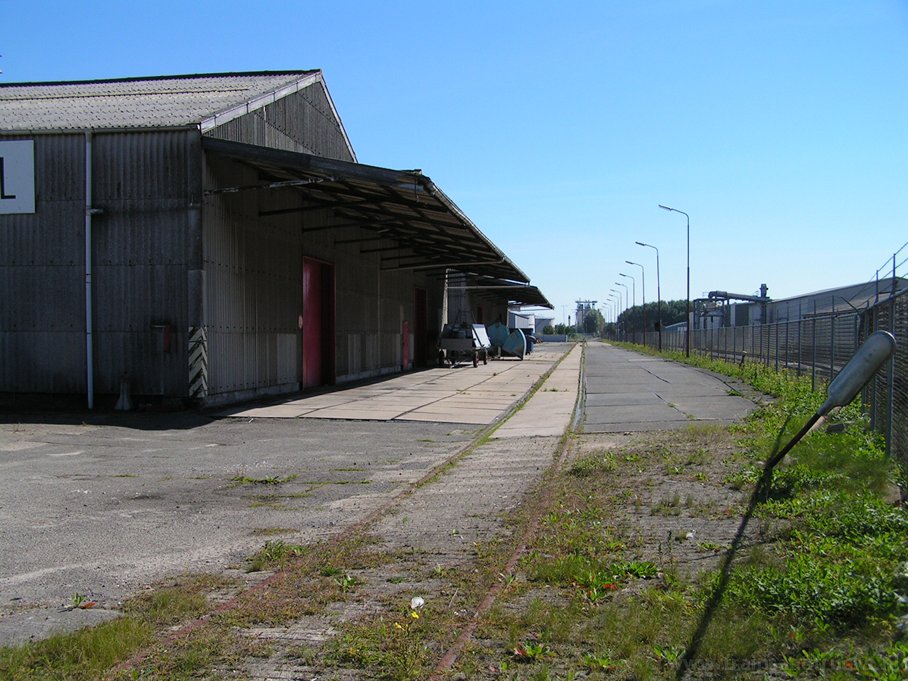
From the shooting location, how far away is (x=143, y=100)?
1981cm

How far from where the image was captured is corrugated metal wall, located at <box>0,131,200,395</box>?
52.6 ft

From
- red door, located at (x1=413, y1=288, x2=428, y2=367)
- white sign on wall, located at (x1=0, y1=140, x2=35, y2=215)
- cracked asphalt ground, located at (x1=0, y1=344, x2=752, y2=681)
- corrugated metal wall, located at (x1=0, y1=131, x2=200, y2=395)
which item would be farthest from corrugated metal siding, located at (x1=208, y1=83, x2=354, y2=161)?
red door, located at (x1=413, y1=288, x2=428, y2=367)

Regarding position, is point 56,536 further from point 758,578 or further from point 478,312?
point 478,312

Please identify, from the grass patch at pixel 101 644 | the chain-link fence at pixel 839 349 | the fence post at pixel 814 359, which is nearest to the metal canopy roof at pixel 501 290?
the chain-link fence at pixel 839 349

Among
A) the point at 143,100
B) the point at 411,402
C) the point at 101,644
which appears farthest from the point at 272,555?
the point at 143,100

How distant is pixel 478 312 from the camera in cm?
6191

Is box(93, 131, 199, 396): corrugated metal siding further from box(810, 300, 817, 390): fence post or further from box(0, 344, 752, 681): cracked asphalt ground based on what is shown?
box(810, 300, 817, 390): fence post

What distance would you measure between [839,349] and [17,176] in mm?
17911

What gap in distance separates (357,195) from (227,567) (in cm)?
1606

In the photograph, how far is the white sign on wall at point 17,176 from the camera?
16438mm

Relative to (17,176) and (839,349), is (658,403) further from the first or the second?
(17,176)

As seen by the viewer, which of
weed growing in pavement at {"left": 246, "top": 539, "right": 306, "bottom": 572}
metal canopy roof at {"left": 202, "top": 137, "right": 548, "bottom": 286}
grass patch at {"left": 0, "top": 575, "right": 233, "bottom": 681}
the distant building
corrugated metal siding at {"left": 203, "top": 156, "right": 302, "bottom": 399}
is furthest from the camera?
the distant building

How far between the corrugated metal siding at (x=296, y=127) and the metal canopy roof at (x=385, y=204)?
945 mm

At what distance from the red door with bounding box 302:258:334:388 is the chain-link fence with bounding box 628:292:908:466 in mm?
13203
